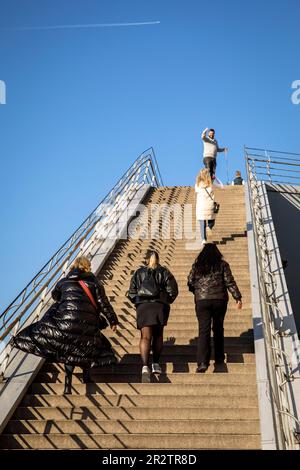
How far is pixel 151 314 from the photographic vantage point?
6184 millimetres

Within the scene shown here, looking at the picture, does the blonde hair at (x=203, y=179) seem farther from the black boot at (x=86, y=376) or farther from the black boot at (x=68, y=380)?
the black boot at (x=68, y=380)

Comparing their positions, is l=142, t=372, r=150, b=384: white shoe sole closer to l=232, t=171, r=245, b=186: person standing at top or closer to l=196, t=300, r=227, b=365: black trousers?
l=196, t=300, r=227, b=365: black trousers

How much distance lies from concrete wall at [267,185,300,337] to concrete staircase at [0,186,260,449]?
7.76 metres

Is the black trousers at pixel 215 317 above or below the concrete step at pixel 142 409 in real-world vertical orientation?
above

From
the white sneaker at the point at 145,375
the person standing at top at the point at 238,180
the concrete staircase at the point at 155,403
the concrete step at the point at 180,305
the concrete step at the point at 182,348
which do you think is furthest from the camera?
the person standing at top at the point at 238,180

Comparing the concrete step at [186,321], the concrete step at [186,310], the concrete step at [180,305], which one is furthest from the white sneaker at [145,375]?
the concrete step at [180,305]

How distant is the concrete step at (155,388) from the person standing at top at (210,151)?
8321mm

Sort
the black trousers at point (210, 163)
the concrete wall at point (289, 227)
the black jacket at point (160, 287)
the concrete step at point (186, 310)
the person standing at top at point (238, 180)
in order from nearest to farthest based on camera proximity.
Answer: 1. the black jacket at point (160, 287)
2. the concrete step at point (186, 310)
3. the black trousers at point (210, 163)
4. the concrete wall at point (289, 227)
5. the person standing at top at point (238, 180)

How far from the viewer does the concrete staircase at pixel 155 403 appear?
16.4 ft

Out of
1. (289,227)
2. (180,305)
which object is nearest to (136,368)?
(180,305)

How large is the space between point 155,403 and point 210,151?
8.96 meters

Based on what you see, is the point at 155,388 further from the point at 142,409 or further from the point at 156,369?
the point at 142,409

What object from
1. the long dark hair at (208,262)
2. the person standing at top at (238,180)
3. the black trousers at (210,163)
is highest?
the person standing at top at (238,180)
